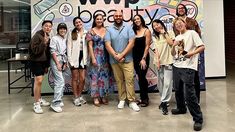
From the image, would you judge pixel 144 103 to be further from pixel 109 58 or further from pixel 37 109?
pixel 37 109

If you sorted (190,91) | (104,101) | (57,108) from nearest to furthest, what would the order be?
(190,91) < (57,108) < (104,101)

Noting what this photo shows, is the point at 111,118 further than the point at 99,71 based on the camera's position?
No

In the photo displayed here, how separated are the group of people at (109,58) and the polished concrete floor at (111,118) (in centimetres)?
18

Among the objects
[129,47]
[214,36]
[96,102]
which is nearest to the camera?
[129,47]

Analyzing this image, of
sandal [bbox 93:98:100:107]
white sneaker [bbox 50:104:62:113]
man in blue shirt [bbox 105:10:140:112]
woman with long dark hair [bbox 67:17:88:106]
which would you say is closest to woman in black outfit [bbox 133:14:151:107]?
man in blue shirt [bbox 105:10:140:112]

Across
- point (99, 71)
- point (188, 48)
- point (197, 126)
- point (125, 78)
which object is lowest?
point (197, 126)

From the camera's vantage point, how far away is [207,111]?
4273mm

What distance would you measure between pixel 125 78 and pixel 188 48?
130 cm

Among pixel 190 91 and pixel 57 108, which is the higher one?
pixel 190 91

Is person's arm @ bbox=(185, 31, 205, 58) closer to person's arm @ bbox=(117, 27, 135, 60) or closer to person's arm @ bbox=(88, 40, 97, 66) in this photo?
person's arm @ bbox=(117, 27, 135, 60)

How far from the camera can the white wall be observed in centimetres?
686

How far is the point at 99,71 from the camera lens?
15.5 ft

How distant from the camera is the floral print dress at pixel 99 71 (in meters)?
4.66

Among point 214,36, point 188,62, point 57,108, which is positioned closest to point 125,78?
point 57,108
